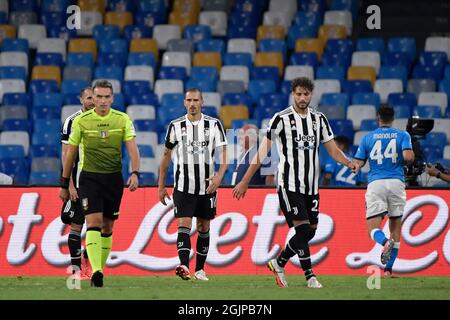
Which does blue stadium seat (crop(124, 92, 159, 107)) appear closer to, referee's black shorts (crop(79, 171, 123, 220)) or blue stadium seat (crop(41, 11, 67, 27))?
blue stadium seat (crop(41, 11, 67, 27))

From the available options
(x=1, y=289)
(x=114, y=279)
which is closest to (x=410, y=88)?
(x=114, y=279)

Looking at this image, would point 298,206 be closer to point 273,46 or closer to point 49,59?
point 273,46

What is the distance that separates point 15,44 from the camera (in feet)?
74.8

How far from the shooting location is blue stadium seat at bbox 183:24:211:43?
22812mm

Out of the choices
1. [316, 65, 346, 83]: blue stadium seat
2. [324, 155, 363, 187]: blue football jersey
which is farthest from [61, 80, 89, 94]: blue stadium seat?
[324, 155, 363, 187]: blue football jersey

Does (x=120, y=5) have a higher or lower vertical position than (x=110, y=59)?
higher

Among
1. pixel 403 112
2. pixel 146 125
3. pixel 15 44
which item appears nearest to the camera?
pixel 403 112

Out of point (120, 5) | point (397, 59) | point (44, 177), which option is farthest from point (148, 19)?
point (44, 177)

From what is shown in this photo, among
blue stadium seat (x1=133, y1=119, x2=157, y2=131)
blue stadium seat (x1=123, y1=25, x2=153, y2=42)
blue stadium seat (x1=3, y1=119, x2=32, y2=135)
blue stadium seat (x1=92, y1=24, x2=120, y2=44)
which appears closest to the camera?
blue stadium seat (x1=133, y1=119, x2=157, y2=131)

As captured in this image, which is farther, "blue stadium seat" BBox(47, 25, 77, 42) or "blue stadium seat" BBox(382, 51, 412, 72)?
"blue stadium seat" BBox(47, 25, 77, 42)

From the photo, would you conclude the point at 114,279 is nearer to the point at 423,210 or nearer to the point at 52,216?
the point at 52,216

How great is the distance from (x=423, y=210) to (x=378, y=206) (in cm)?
189

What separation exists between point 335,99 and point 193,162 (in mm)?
7867

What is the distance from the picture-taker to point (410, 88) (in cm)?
2106
